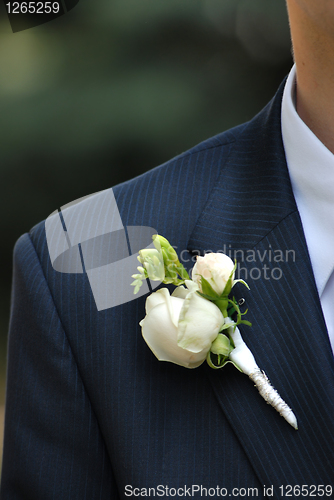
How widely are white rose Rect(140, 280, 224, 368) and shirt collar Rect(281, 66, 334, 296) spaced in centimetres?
28

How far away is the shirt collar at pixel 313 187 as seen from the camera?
4.07 ft

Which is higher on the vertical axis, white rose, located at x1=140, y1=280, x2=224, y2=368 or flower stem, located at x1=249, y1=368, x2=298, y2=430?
white rose, located at x1=140, y1=280, x2=224, y2=368

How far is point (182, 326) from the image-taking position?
42.0 inches

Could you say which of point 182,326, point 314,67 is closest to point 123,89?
point 314,67

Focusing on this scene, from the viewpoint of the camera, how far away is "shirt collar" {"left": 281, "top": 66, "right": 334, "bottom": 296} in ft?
4.07

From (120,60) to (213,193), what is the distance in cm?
304

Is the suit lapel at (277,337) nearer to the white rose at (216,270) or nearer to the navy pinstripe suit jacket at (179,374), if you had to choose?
the navy pinstripe suit jacket at (179,374)

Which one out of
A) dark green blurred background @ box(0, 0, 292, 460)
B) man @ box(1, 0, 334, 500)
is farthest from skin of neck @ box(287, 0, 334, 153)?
dark green blurred background @ box(0, 0, 292, 460)

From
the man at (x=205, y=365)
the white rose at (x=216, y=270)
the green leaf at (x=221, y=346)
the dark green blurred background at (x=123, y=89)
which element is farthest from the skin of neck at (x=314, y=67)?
the dark green blurred background at (x=123, y=89)

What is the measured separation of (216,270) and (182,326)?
14cm

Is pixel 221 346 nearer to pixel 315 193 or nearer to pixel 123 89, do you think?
pixel 315 193

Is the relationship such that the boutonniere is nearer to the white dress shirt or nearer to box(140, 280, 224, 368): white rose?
box(140, 280, 224, 368): white rose

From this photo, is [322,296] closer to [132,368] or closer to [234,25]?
[132,368]

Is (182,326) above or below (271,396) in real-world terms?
above
